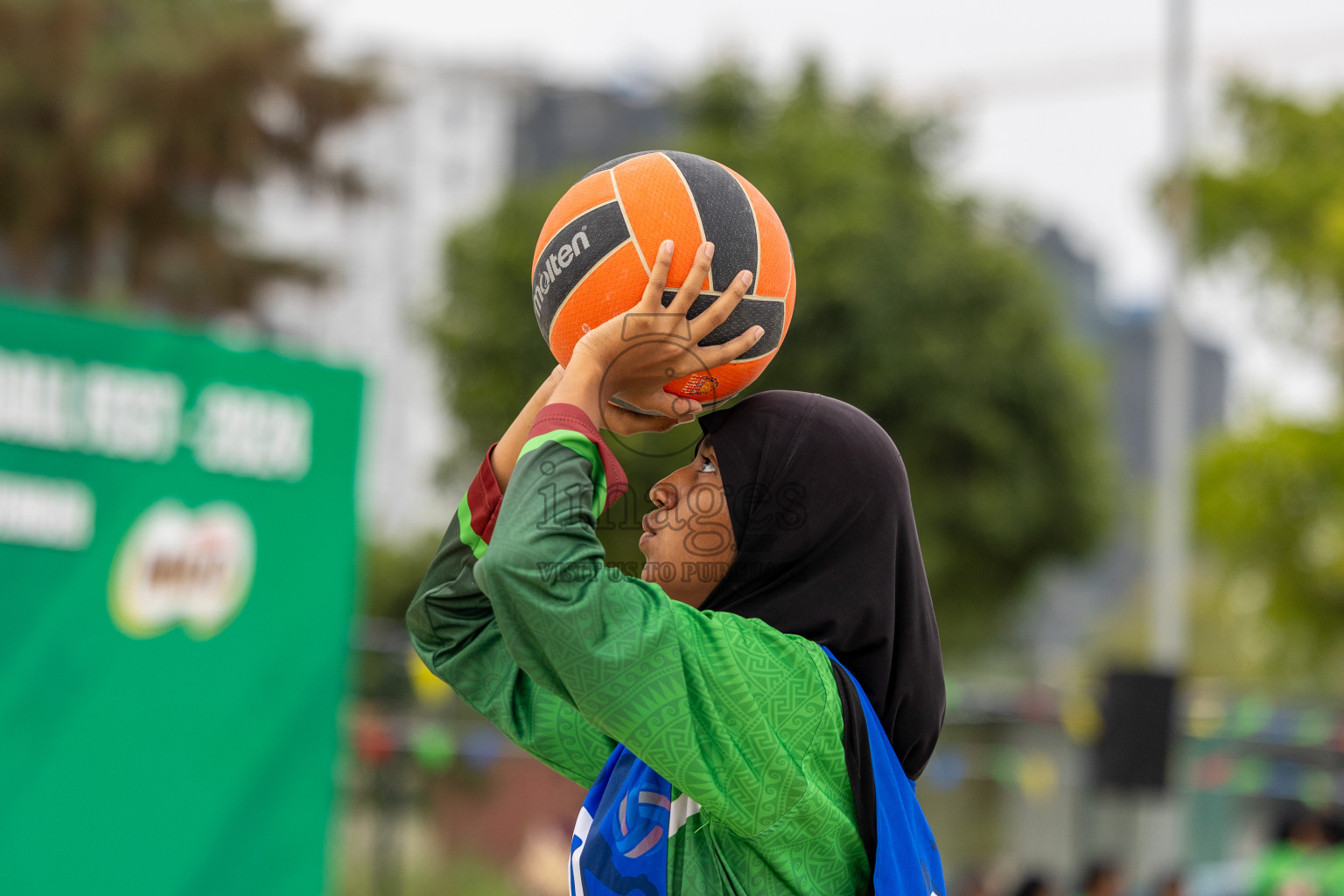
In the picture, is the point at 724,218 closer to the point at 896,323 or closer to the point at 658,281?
the point at 658,281

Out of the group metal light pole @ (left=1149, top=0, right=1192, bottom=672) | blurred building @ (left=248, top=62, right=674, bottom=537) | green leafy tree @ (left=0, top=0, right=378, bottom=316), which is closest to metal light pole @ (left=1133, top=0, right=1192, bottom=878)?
metal light pole @ (left=1149, top=0, right=1192, bottom=672)

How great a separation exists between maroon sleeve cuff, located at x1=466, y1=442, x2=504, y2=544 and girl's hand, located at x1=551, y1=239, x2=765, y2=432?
0.19 metres

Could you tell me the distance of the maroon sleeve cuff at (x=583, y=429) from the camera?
5.36 feet

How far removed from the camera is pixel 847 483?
175 centimetres

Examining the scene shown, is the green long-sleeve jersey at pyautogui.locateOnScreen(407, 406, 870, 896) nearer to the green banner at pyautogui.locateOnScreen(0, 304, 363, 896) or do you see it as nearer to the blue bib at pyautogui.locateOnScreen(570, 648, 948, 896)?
the blue bib at pyautogui.locateOnScreen(570, 648, 948, 896)

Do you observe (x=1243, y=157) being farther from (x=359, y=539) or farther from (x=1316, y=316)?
(x=359, y=539)

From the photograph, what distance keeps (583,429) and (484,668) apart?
20.1 inches

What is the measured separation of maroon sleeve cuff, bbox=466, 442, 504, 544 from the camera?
1822 millimetres

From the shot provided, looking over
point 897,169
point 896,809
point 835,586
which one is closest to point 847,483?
point 835,586

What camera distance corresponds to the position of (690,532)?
70.8 inches

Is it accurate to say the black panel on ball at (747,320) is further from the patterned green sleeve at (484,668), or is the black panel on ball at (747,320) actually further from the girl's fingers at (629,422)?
the patterned green sleeve at (484,668)

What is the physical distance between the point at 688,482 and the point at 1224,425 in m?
15.7

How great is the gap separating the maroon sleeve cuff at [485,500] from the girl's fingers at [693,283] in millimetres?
329

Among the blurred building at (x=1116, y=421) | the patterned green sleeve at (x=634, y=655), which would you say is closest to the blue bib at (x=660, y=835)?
the patterned green sleeve at (x=634, y=655)
